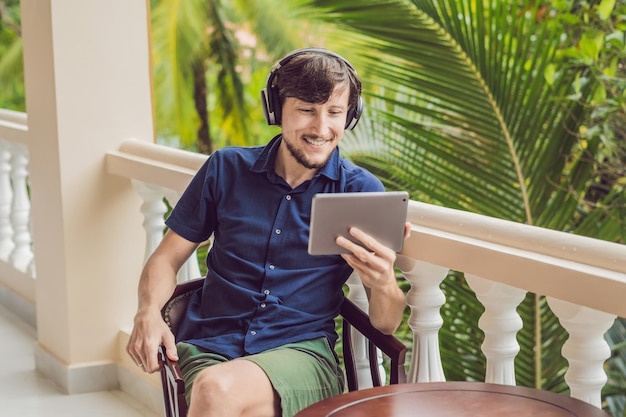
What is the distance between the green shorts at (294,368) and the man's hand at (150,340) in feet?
0.20

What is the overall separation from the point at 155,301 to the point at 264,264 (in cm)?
31

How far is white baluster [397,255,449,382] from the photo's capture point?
2.48 meters

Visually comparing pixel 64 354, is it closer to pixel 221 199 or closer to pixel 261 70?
pixel 221 199

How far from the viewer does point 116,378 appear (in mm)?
3957

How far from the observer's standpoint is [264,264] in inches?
99.7

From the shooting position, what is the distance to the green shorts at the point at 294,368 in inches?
92.0

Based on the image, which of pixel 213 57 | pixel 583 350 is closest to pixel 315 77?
pixel 583 350

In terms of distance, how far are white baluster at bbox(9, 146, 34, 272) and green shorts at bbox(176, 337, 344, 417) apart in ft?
8.64

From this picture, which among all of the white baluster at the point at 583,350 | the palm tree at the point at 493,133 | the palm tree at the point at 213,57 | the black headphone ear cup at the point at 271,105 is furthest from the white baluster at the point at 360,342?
the palm tree at the point at 213,57

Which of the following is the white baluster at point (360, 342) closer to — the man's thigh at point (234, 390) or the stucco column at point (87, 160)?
the man's thigh at point (234, 390)

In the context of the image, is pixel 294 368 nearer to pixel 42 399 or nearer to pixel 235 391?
pixel 235 391

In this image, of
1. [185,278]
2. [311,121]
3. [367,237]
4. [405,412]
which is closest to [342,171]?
[311,121]

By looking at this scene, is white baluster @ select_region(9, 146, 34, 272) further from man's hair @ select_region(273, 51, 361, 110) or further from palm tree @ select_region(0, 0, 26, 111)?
palm tree @ select_region(0, 0, 26, 111)

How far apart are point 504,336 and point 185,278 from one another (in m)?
1.44
